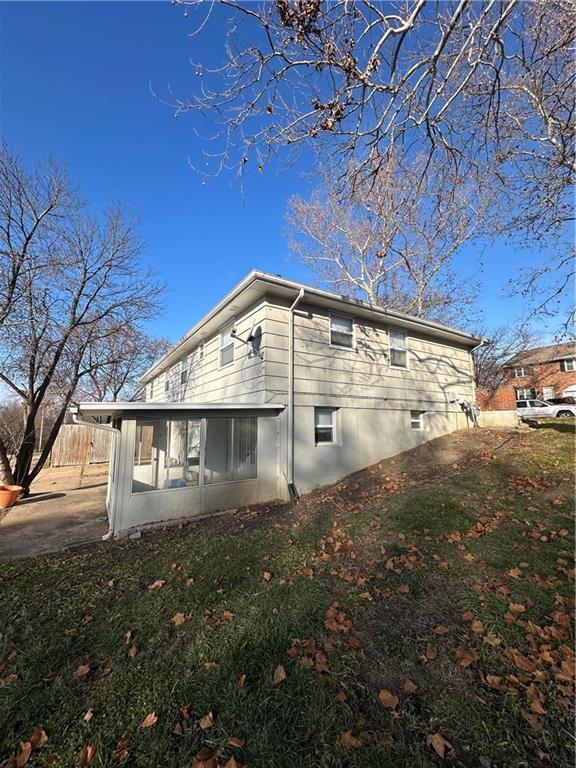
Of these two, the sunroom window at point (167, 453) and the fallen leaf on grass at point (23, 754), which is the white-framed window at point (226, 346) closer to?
the sunroom window at point (167, 453)

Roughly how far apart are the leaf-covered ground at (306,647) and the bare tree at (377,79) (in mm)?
5147

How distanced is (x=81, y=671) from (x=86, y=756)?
84cm

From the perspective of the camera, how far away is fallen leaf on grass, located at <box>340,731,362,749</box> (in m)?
2.00

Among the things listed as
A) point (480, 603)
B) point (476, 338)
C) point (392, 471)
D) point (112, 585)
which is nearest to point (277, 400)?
point (392, 471)

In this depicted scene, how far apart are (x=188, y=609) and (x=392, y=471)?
631 centimetres

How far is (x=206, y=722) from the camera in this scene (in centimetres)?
219

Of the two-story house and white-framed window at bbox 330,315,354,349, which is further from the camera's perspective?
white-framed window at bbox 330,315,354,349

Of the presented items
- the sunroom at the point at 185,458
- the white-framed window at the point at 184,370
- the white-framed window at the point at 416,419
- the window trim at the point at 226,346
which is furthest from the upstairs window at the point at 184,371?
the white-framed window at the point at 416,419

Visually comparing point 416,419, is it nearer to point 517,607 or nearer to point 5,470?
point 517,607

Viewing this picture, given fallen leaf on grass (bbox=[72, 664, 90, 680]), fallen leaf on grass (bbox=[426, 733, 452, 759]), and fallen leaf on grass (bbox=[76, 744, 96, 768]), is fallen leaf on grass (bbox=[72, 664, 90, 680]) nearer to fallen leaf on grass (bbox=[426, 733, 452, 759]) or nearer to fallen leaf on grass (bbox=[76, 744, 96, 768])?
fallen leaf on grass (bbox=[76, 744, 96, 768])

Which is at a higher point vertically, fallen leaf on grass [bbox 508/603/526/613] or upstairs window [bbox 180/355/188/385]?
upstairs window [bbox 180/355/188/385]

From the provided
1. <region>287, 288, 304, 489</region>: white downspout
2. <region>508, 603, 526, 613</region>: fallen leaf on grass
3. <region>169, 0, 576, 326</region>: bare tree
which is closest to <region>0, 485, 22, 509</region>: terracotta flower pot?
<region>287, 288, 304, 489</region>: white downspout

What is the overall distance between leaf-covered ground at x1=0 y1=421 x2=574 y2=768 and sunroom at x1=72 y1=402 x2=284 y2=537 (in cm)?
102

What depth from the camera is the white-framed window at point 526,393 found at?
29609mm
